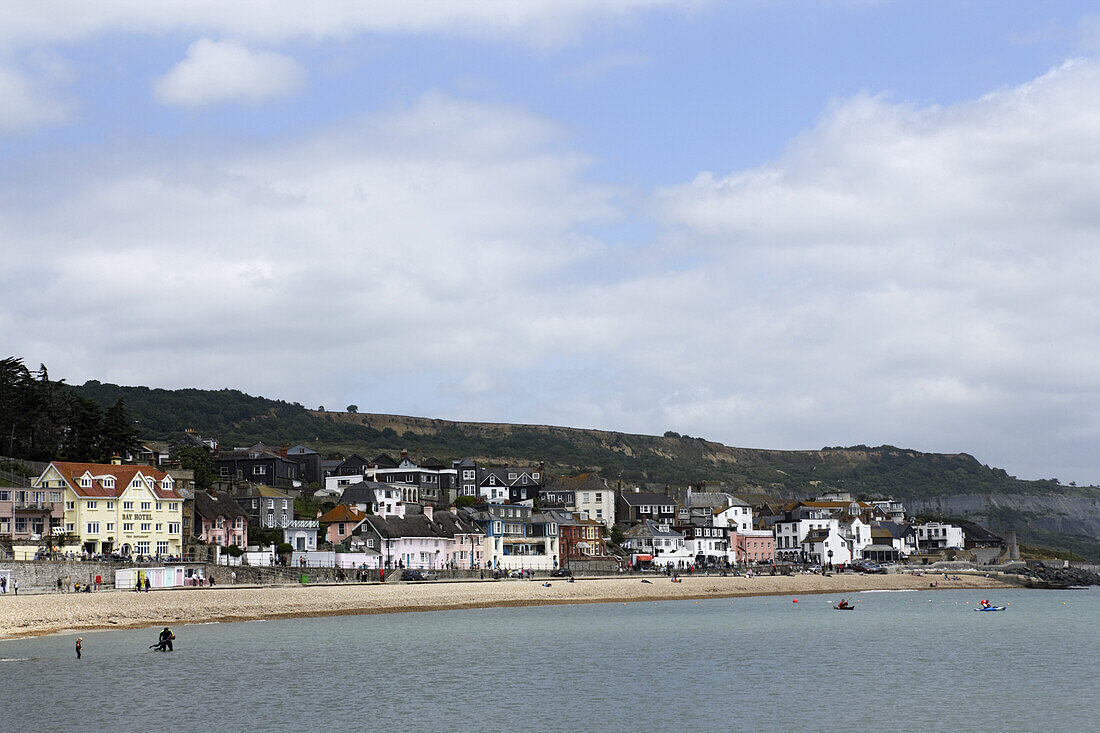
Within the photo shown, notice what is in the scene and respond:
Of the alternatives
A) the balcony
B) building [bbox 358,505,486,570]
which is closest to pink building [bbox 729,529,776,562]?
building [bbox 358,505,486,570]

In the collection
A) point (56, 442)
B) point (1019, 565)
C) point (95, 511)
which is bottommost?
point (1019, 565)

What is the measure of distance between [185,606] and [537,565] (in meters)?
53.4

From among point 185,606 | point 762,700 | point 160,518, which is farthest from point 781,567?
point 762,700

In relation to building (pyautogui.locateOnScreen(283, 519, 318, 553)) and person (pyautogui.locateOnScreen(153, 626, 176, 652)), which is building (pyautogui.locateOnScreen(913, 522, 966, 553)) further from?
person (pyautogui.locateOnScreen(153, 626, 176, 652))

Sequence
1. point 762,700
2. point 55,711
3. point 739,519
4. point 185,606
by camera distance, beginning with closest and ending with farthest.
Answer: point 55,711 < point 762,700 < point 185,606 < point 739,519

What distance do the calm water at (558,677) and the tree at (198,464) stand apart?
4743cm

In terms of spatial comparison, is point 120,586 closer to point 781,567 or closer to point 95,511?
point 95,511

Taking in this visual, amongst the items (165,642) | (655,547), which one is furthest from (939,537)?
(165,642)

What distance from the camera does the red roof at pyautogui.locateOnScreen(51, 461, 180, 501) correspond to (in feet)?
286

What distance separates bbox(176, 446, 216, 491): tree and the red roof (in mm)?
16793

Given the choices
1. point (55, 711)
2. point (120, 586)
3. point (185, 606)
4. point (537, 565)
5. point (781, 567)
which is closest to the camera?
point (55, 711)

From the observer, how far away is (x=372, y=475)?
14162cm

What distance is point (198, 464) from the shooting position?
118500 mm

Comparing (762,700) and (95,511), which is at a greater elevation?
(95,511)
